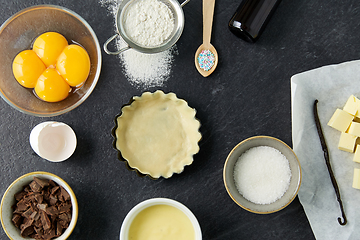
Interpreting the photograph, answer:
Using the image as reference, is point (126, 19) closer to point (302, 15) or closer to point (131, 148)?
point (131, 148)

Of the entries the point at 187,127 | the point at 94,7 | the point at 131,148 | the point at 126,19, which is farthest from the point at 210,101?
the point at 94,7

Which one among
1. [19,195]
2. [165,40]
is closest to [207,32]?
[165,40]

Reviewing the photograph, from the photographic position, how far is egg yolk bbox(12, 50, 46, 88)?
128cm

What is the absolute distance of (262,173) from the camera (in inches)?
54.5

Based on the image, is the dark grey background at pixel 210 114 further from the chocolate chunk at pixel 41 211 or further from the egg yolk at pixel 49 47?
the egg yolk at pixel 49 47

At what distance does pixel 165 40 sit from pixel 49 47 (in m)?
0.51

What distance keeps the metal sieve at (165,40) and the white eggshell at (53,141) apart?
17.0 inches

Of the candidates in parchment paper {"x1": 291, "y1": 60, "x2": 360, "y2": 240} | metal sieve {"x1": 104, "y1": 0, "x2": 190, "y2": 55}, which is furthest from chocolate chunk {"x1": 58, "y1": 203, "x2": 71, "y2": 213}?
parchment paper {"x1": 291, "y1": 60, "x2": 360, "y2": 240}

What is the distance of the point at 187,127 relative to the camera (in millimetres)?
1444

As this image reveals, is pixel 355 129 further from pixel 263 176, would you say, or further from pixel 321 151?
pixel 263 176

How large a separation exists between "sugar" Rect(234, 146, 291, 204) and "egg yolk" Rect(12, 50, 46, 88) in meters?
1.00

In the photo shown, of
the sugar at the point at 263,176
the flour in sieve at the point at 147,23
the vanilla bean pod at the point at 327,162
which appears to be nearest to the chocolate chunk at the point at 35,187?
the flour in sieve at the point at 147,23

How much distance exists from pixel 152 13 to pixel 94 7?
0.32m

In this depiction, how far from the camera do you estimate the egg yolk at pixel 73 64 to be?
4.28 ft
